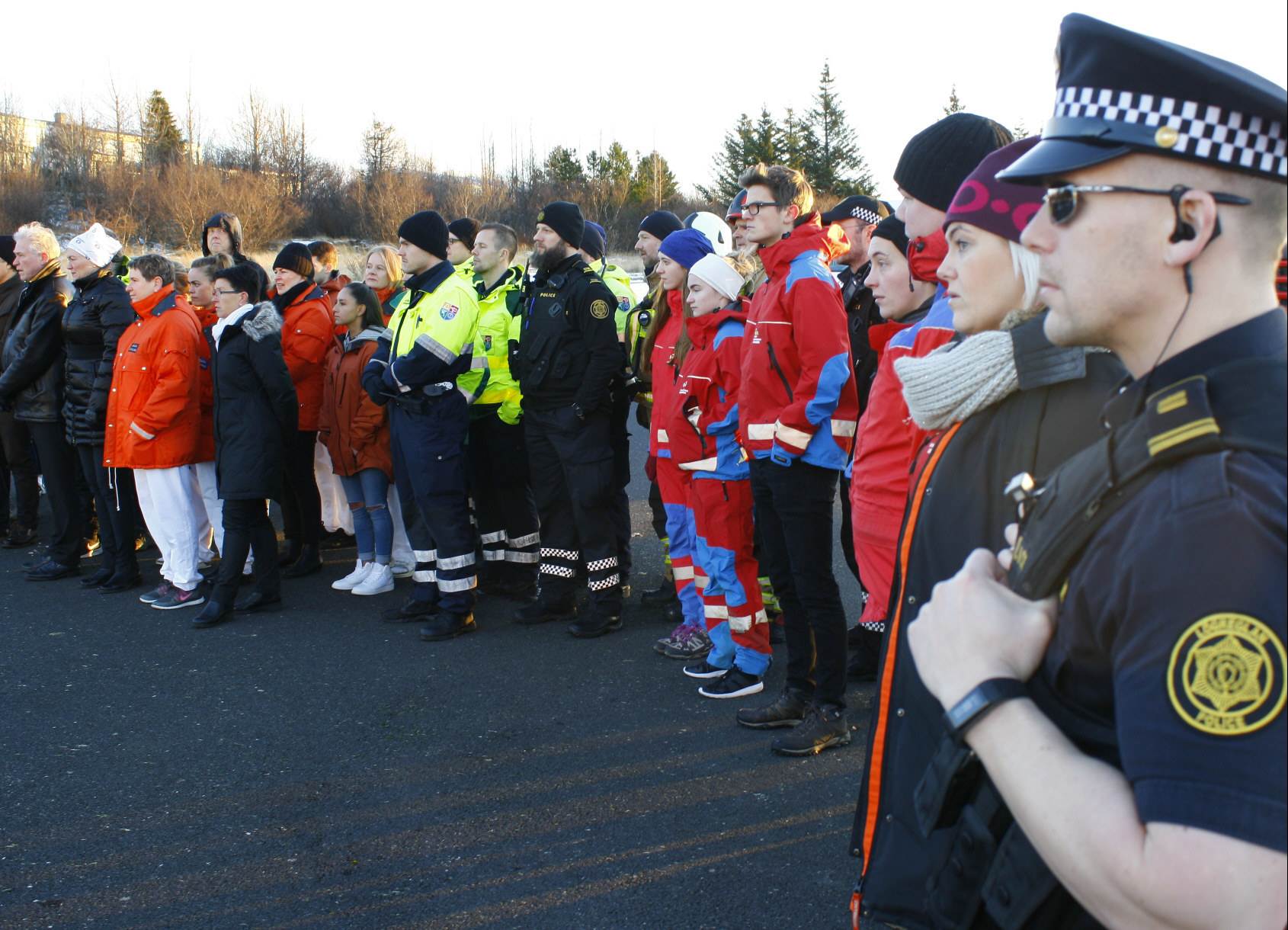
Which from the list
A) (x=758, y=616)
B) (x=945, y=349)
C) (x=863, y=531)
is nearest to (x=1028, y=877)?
(x=945, y=349)

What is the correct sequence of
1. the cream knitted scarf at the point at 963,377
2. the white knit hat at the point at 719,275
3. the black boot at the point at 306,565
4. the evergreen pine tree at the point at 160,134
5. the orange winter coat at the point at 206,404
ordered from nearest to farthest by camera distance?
the cream knitted scarf at the point at 963,377
the white knit hat at the point at 719,275
the orange winter coat at the point at 206,404
the black boot at the point at 306,565
the evergreen pine tree at the point at 160,134

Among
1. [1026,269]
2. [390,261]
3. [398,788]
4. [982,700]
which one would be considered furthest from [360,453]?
[982,700]

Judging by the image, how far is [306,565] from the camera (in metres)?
7.36

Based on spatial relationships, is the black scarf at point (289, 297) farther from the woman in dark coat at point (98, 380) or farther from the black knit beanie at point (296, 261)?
the woman in dark coat at point (98, 380)

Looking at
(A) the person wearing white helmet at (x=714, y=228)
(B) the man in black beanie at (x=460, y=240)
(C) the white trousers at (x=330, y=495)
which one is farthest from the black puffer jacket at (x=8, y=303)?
(A) the person wearing white helmet at (x=714, y=228)

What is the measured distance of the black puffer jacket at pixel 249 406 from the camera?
6.22 meters

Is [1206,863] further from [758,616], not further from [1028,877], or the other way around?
[758,616]

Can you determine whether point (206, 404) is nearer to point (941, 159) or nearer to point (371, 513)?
point (371, 513)

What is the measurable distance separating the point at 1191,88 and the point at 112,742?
187 inches

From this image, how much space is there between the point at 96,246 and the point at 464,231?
2.47 metres

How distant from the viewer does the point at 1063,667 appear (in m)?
1.16

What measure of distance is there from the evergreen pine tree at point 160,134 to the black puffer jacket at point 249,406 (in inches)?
1639

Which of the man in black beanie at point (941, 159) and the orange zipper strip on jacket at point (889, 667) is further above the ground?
the man in black beanie at point (941, 159)

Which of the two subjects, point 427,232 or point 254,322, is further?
point 254,322
